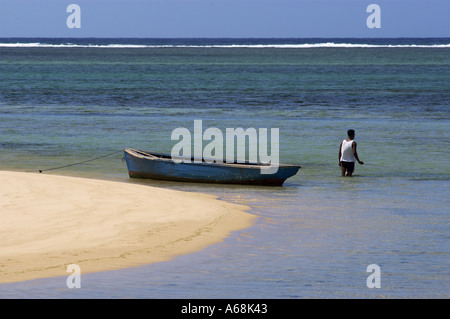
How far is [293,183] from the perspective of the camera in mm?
21625

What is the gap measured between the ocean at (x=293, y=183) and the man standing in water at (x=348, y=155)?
1.42ft

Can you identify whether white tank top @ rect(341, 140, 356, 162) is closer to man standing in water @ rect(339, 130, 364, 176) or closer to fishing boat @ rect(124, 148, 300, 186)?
man standing in water @ rect(339, 130, 364, 176)

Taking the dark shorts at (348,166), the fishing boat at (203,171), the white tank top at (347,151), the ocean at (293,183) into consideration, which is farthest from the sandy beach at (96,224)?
the dark shorts at (348,166)

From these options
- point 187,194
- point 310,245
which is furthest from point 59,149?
point 310,245

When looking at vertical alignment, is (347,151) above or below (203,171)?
above

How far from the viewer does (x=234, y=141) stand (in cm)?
3125

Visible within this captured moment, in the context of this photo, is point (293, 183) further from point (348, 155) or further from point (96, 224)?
point (96, 224)

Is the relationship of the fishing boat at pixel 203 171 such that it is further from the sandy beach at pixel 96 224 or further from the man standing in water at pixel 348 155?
the sandy beach at pixel 96 224

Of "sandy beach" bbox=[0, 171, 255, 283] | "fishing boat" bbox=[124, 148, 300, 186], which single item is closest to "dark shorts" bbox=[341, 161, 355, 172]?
"fishing boat" bbox=[124, 148, 300, 186]

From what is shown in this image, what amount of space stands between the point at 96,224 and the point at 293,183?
8731mm

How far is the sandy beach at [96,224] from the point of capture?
11867 millimetres

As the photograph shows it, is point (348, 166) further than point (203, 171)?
Yes

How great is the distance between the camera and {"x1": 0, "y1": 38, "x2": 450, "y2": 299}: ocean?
36.5 ft

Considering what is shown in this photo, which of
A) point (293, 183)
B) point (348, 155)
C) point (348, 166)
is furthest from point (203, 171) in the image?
point (348, 166)
